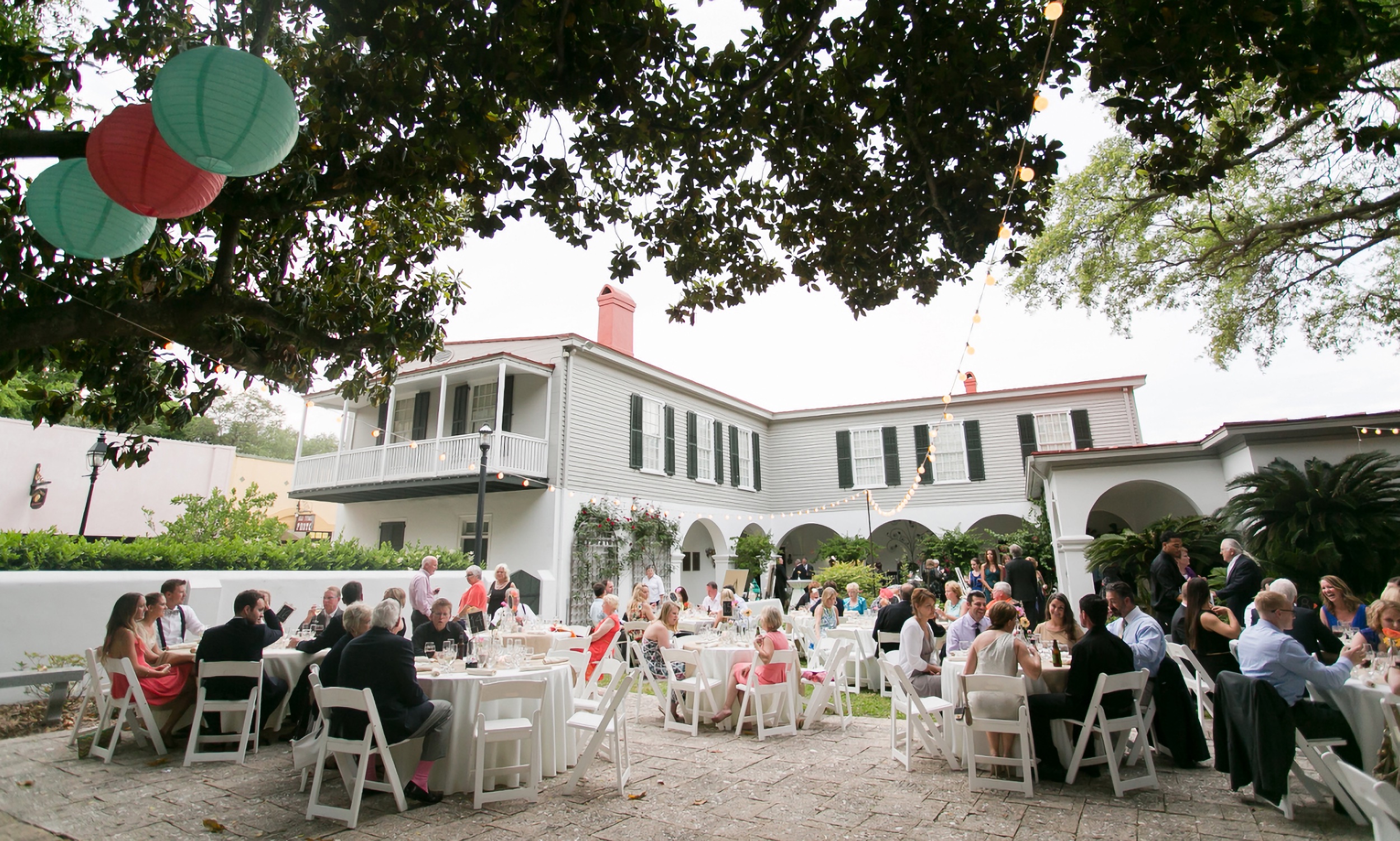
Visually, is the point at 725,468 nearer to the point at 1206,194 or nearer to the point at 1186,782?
the point at 1206,194

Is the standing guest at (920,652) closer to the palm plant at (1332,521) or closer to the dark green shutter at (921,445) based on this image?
the palm plant at (1332,521)

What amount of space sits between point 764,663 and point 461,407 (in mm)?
12360

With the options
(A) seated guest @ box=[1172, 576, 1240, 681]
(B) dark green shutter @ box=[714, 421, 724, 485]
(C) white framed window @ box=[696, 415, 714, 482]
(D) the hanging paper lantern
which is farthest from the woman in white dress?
(B) dark green shutter @ box=[714, 421, 724, 485]

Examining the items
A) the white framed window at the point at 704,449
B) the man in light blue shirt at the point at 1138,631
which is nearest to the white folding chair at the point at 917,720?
the man in light blue shirt at the point at 1138,631

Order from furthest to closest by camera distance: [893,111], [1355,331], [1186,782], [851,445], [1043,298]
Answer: [851,445] < [1043,298] < [1355,331] < [893,111] < [1186,782]

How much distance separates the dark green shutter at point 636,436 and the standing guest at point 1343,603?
518 inches

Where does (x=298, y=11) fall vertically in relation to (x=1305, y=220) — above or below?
below

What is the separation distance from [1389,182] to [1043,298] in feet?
15.8

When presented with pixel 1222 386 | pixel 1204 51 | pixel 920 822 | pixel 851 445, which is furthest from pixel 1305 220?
pixel 851 445

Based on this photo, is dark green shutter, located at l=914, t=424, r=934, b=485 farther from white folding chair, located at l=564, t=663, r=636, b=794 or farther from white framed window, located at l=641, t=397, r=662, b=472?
white folding chair, located at l=564, t=663, r=636, b=794

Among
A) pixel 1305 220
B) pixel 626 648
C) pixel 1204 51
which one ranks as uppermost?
pixel 1305 220

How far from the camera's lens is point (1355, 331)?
12.0 metres

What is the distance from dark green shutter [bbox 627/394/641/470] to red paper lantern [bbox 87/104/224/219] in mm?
13900

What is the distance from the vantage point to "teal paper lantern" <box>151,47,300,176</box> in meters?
2.91
